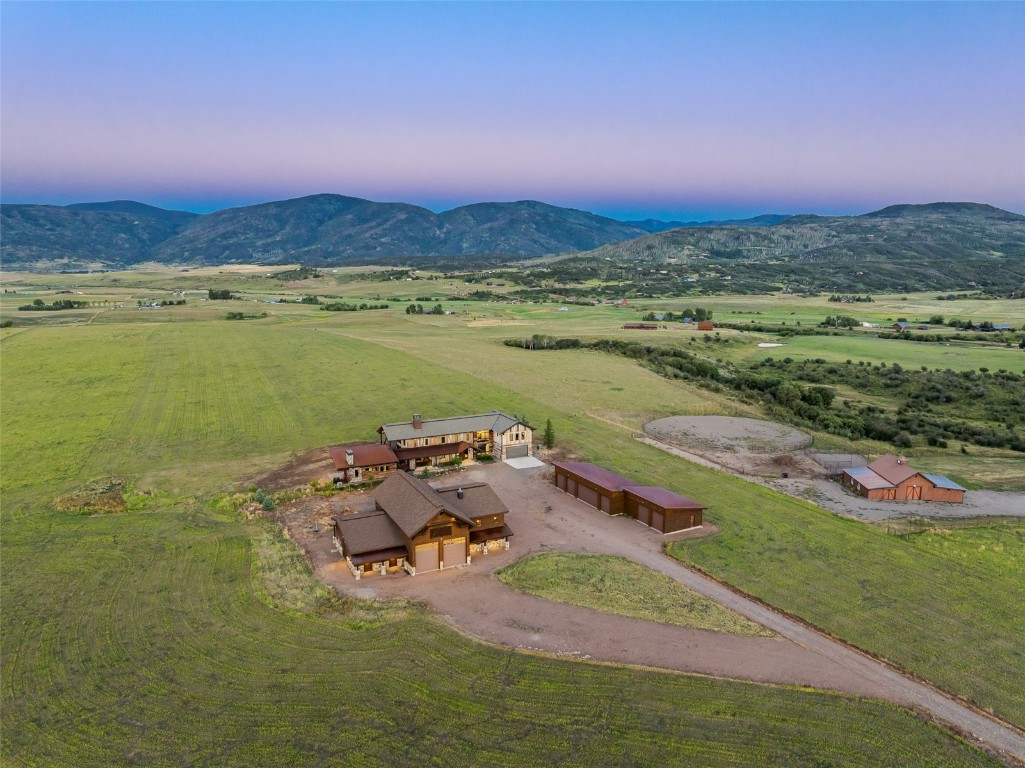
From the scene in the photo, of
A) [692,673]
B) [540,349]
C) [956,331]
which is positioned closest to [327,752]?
[692,673]

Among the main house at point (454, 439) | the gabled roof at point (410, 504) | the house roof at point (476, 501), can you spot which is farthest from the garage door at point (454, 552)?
the main house at point (454, 439)

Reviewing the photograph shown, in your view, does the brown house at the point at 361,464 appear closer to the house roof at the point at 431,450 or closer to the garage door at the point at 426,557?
the house roof at the point at 431,450

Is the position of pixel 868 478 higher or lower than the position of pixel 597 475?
lower

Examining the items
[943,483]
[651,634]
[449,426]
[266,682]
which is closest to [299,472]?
[449,426]

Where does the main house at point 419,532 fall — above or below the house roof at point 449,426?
below

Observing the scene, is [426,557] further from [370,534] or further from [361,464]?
[361,464]

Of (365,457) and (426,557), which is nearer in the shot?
(426,557)
